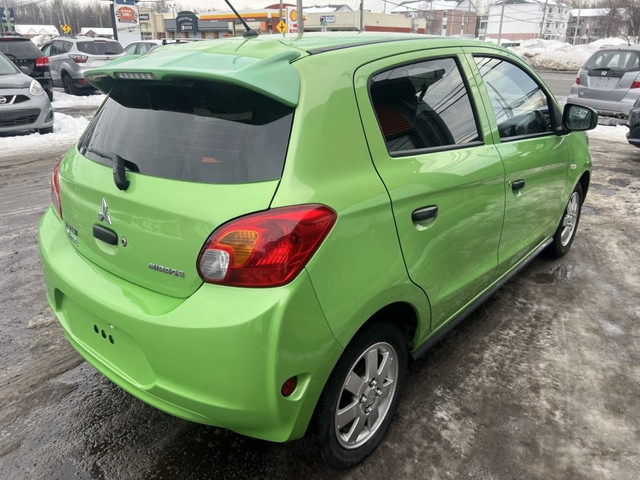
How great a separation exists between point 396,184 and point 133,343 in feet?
4.02

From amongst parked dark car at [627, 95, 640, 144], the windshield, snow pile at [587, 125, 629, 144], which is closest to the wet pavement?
parked dark car at [627, 95, 640, 144]

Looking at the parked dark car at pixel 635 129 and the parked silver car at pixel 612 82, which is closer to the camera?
the parked dark car at pixel 635 129

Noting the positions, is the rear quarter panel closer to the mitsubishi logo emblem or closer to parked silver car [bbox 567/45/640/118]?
the mitsubishi logo emblem

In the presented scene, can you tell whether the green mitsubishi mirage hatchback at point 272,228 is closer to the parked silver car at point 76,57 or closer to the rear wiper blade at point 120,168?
the rear wiper blade at point 120,168

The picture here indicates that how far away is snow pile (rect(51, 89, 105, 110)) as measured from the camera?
1547 centimetres

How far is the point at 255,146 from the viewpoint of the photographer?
1920mm

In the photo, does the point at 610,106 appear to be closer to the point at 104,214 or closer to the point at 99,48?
the point at 104,214

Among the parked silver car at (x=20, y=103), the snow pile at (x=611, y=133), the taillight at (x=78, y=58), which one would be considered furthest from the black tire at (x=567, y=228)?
the taillight at (x=78, y=58)

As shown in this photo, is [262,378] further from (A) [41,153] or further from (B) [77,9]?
(B) [77,9]

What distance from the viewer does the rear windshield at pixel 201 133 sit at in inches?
75.0

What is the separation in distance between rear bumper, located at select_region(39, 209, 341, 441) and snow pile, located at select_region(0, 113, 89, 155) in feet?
27.8

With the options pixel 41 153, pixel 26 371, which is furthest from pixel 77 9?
pixel 26 371

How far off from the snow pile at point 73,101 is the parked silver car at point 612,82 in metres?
13.1

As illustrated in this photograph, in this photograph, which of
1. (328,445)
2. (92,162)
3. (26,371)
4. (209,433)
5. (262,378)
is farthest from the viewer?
(26,371)
